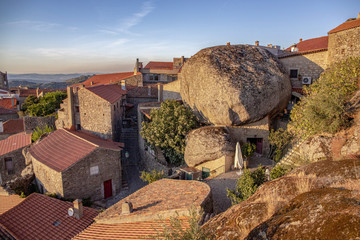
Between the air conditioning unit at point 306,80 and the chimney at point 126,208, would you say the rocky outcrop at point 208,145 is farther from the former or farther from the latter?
the air conditioning unit at point 306,80

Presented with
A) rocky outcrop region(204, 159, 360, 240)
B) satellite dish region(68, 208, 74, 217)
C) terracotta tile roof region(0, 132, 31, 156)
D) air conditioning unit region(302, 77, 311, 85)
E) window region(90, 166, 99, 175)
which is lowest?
satellite dish region(68, 208, 74, 217)

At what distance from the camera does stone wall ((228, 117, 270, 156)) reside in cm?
1786

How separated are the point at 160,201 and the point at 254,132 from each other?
32.8 feet

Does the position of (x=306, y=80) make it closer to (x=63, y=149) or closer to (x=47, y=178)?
(x=63, y=149)

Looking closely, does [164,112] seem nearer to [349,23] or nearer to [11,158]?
[349,23]

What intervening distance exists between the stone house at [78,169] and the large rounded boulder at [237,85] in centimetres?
871

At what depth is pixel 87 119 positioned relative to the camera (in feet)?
80.3

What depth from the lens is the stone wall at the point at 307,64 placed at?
60.5 ft

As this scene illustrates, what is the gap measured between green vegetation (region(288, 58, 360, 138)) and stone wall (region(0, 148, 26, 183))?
2565 centimetres

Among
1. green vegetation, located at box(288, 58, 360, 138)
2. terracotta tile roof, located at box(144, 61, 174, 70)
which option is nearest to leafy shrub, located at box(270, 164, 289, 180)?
green vegetation, located at box(288, 58, 360, 138)

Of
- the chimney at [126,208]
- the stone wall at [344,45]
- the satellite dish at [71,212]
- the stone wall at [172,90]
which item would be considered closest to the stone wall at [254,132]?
the stone wall at [344,45]

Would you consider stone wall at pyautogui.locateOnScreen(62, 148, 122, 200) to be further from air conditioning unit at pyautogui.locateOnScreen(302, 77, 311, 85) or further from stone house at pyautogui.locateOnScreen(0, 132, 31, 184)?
air conditioning unit at pyautogui.locateOnScreen(302, 77, 311, 85)

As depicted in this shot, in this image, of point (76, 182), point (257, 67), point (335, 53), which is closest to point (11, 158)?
point (76, 182)

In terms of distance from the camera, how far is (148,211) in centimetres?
1012
